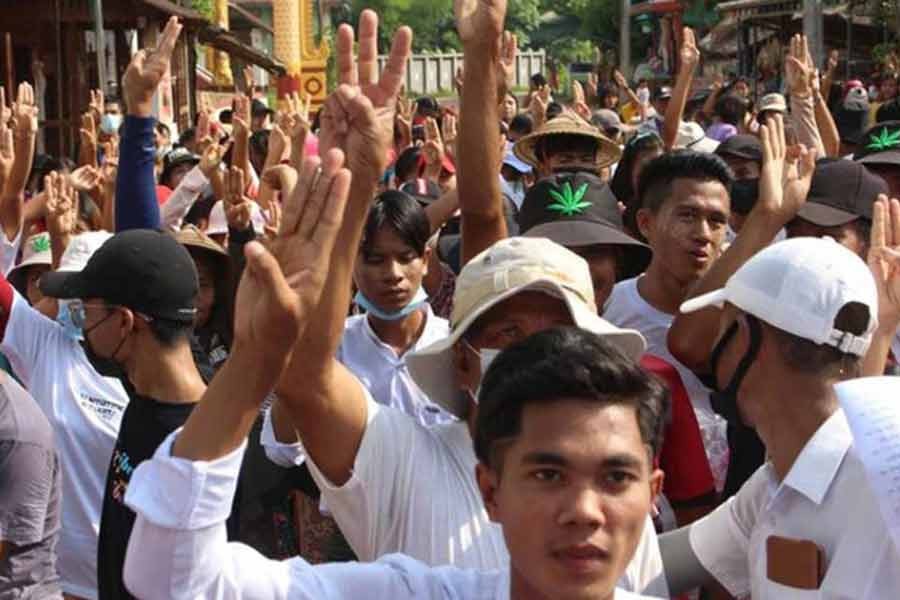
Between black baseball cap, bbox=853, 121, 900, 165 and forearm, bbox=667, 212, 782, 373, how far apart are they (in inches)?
64.7

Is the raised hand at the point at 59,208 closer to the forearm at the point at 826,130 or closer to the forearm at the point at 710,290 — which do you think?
the forearm at the point at 710,290

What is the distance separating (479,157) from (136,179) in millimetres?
1679

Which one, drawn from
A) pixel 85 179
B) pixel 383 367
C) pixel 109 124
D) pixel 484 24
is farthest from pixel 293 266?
pixel 109 124

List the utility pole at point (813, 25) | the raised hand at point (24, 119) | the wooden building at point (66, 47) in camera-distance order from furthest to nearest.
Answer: the utility pole at point (813, 25), the wooden building at point (66, 47), the raised hand at point (24, 119)

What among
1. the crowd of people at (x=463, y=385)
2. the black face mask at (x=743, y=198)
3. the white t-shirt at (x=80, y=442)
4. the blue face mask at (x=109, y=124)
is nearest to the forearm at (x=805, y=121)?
the black face mask at (x=743, y=198)

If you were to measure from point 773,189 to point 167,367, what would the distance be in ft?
5.70

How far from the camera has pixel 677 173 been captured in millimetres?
4617

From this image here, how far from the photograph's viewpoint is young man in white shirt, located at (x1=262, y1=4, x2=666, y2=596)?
105 inches

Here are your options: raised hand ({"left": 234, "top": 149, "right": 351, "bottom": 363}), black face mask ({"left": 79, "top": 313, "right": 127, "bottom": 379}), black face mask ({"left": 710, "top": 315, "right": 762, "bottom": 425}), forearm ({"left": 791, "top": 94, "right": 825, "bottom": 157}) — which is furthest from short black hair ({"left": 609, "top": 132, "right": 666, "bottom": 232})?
raised hand ({"left": 234, "top": 149, "right": 351, "bottom": 363})

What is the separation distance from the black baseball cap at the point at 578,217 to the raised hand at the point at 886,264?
1161 mm

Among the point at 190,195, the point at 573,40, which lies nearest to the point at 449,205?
the point at 190,195

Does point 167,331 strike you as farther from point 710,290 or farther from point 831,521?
point 831,521

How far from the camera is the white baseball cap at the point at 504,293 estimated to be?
2.92 meters

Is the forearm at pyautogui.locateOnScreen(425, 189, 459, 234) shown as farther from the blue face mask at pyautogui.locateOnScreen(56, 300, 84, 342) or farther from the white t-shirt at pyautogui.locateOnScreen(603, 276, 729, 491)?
the blue face mask at pyautogui.locateOnScreen(56, 300, 84, 342)
